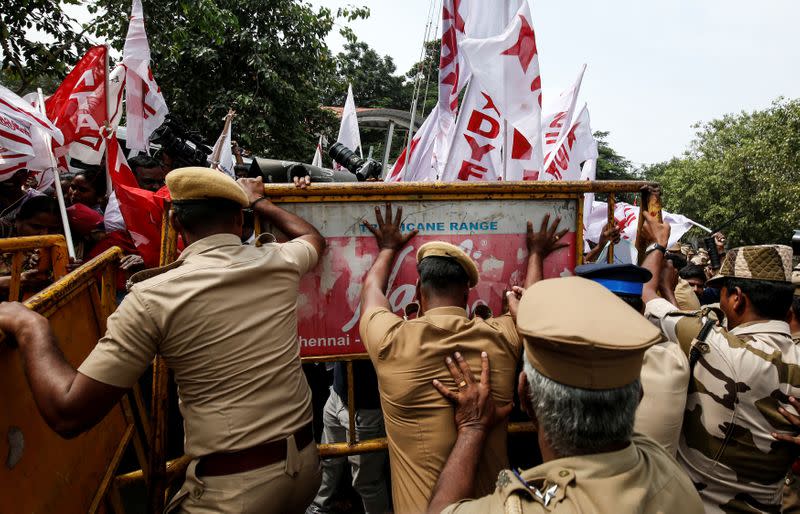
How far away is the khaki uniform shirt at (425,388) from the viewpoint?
1724mm

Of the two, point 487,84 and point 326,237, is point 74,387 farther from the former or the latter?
point 487,84

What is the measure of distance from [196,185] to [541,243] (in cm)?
150

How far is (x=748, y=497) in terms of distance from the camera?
1.90 meters

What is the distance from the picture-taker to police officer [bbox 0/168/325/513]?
5.01 feet

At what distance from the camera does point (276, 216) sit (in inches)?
83.4

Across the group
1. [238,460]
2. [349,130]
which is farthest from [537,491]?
[349,130]

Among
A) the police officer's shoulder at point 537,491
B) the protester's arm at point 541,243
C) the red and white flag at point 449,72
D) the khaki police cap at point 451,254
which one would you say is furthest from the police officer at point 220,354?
the red and white flag at point 449,72

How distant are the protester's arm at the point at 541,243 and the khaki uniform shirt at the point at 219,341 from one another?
1.09 meters

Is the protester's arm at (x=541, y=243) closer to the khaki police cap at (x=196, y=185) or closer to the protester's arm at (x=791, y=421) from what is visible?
the protester's arm at (x=791, y=421)

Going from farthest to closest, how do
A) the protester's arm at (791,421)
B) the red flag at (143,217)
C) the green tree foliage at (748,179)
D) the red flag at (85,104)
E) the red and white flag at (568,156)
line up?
1. the green tree foliage at (748,179)
2. the red and white flag at (568,156)
3. the red flag at (85,104)
4. the red flag at (143,217)
5. the protester's arm at (791,421)

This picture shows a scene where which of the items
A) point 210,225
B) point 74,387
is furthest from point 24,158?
point 74,387

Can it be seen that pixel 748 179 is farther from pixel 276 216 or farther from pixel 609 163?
pixel 276 216

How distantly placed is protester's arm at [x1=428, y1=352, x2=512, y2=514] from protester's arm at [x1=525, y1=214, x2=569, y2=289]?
658 mm

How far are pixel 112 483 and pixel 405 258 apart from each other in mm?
1494
